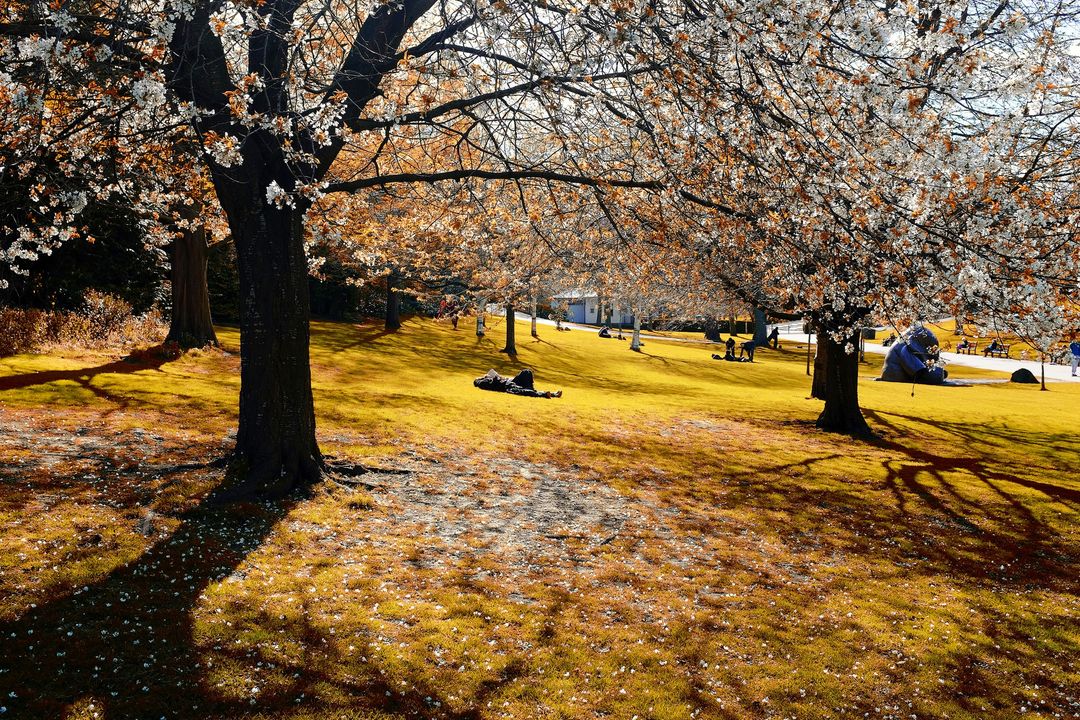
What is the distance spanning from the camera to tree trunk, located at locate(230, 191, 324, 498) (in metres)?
10.4

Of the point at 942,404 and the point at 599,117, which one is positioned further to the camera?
the point at 942,404

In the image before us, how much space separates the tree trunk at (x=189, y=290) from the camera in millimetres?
25281

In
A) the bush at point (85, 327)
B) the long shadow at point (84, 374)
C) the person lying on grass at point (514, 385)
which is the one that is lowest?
the person lying on grass at point (514, 385)

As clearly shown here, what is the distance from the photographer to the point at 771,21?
6660 millimetres

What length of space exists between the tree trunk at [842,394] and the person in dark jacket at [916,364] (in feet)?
73.3

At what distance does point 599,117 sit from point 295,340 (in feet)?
18.0

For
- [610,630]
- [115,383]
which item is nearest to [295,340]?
[610,630]

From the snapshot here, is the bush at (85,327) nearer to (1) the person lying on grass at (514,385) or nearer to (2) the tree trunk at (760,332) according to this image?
(1) the person lying on grass at (514,385)

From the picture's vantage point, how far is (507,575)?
8.59 meters

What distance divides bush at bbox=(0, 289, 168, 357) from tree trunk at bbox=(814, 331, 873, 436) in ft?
75.3

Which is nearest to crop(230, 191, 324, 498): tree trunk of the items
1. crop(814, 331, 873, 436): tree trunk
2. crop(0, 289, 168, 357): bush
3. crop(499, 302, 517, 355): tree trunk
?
crop(0, 289, 168, 357): bush

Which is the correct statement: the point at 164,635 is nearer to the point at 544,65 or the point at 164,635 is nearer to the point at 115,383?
the point at 544,65

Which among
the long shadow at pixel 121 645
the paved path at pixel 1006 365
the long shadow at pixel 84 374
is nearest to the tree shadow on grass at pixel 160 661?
the long shadow at pixel 121 645

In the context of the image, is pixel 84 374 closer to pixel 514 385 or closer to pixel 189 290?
pixel 189 290
